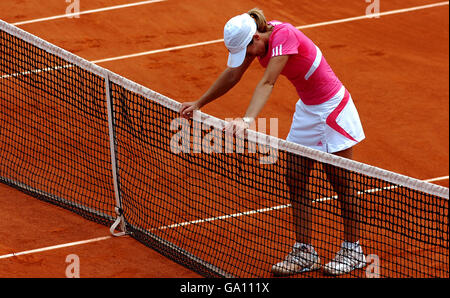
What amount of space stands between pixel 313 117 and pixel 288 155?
0.30 m

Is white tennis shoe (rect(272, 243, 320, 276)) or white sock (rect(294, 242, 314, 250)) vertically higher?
white sock (rect(294, 242, 314, 250))

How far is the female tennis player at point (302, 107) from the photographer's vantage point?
16.9 ft

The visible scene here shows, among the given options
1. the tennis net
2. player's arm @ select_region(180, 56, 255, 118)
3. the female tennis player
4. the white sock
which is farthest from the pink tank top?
the white sock

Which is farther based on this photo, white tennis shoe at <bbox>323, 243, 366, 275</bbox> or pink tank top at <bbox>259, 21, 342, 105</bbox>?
white tennis shoe at <bbox>323, 243, 366, 275</bbox>

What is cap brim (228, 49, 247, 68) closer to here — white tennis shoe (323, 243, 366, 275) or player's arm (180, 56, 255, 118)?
player's arm (180, 56, 255, 118)

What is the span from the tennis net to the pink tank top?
446 mm

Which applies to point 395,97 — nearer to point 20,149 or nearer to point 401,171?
point 401,171

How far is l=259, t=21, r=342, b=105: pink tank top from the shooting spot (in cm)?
516

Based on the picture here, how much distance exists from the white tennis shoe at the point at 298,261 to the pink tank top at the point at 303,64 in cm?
103

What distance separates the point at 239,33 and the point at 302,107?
2.52 ft

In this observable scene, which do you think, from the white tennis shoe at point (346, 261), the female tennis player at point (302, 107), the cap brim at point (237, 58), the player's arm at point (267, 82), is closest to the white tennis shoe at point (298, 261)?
the female tennis player at point (302, 107)

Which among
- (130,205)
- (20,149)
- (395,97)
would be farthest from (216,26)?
(130,205)

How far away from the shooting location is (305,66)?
5.30 m

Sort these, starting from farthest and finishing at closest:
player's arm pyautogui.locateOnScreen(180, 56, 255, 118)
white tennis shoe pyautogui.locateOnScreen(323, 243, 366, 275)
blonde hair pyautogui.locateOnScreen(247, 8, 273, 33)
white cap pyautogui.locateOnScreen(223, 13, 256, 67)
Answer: white tennis shoe pyautogui.locateOnScreen(323, 243, 366, 275) < player's arm pyautogui.locateOnScreen(180, 56, 255, 118) < blonde hair pyautogui.locateOnScreen(247, 8, 273, 33) < white cap pyautogui.locateOnScreen(223, 13, 256, 67)
